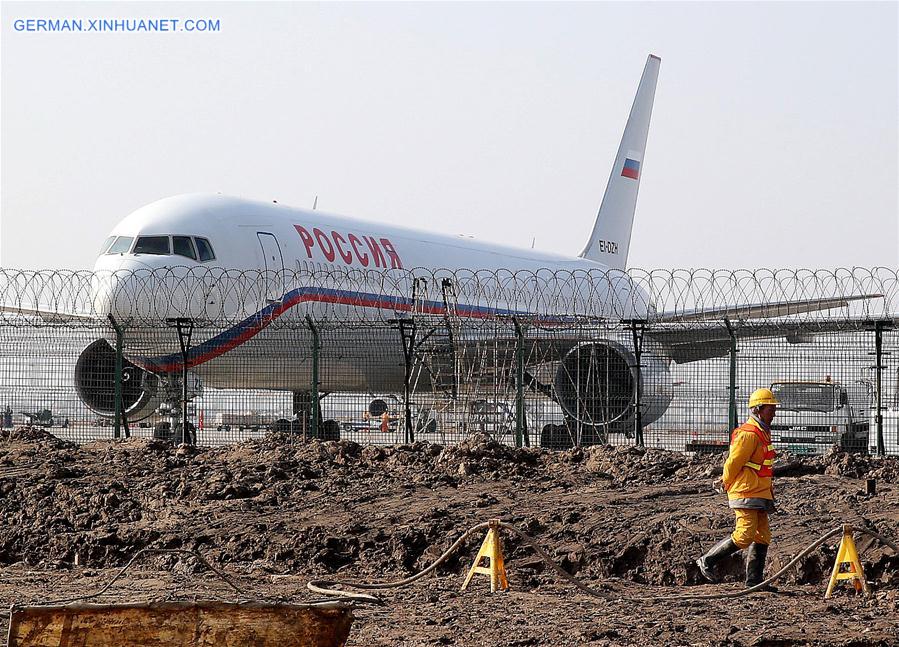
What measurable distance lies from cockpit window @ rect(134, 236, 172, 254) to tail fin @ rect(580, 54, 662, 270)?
1532 cm

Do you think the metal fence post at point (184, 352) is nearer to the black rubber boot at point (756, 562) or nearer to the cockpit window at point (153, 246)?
the cockpit window at point (153, 246)

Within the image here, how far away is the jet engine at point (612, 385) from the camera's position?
51.6 feet

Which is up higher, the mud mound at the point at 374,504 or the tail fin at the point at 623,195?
the tail fin at the point at 623,195

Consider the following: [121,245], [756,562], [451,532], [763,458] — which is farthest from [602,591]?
[121,245]

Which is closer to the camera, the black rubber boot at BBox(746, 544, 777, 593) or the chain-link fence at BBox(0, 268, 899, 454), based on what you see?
the black rubber boot at BBox(746, 544, 777, 593)

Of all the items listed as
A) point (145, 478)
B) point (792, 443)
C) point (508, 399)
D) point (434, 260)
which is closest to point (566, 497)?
point (145, 478)

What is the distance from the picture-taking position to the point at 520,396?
15.4m

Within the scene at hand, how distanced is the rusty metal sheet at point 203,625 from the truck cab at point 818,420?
37.5ft

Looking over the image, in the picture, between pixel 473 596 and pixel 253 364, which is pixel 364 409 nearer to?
pixel 253 364

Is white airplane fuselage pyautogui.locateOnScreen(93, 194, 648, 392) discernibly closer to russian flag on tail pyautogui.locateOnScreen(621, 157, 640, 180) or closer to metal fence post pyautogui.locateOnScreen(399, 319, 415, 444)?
metal fence post pyautogui.locateOnScreen(399, 319, 415, 444)

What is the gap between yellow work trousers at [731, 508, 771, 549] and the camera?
7672 mm

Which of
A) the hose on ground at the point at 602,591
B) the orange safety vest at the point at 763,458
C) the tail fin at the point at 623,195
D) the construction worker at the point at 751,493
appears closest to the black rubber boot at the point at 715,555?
the construction worker at the point at 751,493

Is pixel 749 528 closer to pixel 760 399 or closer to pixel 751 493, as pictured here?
pixel 751 493

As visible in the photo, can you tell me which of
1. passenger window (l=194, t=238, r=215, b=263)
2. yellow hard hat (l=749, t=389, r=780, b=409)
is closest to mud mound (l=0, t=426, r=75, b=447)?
passenger window (l=194, t=238, r=215, b=263)
